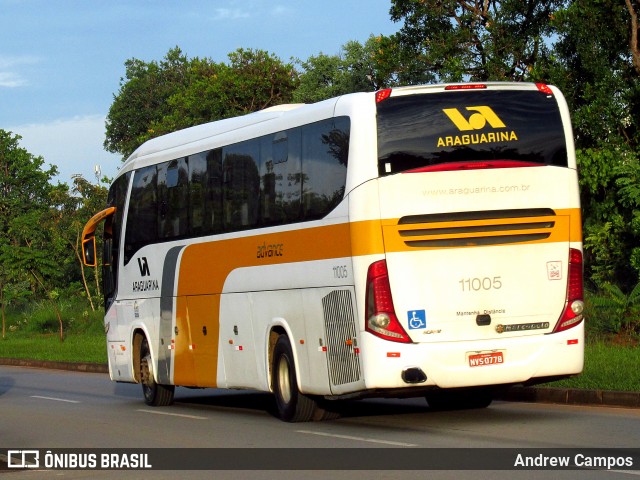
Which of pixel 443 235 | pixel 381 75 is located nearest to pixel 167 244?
pixel 443 235

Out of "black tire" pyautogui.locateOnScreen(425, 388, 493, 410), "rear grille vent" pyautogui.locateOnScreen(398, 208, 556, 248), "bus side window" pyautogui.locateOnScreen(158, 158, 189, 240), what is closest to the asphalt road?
"black tire" pyautogui.locateOnScreen(425, 388, 493, 410)

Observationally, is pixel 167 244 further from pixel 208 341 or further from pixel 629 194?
pixel 629 194

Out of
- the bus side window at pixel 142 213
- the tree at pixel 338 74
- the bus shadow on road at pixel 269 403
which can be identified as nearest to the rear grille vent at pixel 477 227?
the bus shadow on road at pixel 269 403

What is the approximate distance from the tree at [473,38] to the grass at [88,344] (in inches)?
493

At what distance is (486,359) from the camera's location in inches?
537

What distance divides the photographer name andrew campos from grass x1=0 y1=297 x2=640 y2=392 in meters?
5.15

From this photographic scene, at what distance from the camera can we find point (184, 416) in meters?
17.8

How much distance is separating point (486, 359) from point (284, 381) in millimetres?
3242

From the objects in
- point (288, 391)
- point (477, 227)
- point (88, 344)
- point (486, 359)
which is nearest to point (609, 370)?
point (486, 359)

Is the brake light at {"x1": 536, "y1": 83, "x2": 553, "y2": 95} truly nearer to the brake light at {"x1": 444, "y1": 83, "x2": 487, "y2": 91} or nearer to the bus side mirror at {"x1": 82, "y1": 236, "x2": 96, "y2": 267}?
the brake light at {"x1": 444, "y1": 83, "x2": 487, "y2": 91}

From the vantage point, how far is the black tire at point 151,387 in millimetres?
20561

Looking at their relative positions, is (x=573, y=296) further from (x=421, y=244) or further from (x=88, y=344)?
(x=88, y=344)

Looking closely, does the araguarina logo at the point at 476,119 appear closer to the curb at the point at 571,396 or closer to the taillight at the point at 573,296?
the taillight at the point at 573,296

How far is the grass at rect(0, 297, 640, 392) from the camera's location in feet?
55.9
